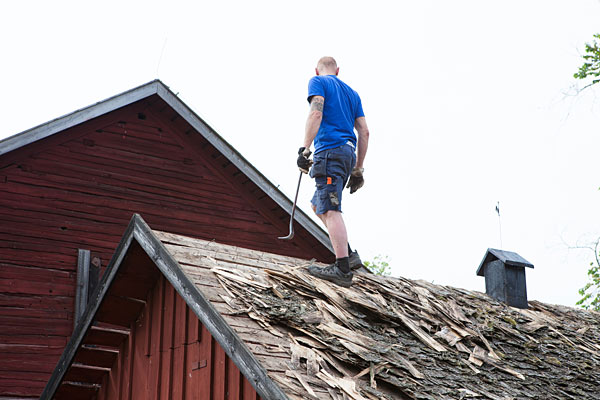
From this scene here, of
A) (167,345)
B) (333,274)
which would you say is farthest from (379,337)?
(167,345)

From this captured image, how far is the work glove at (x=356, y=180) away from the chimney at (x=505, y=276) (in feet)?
8.86

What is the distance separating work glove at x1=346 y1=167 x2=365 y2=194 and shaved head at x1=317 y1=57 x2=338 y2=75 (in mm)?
982

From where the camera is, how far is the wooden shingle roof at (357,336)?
4.91m

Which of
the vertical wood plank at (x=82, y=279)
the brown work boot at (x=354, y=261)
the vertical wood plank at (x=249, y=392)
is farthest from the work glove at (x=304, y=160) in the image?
the vertical wood plank at (x=82, y=279)

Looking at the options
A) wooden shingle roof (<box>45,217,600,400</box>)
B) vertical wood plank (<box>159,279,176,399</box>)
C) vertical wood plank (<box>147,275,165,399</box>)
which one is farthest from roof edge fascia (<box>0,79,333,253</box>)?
vertical wood plank (<box>159,279,176,399</box>)

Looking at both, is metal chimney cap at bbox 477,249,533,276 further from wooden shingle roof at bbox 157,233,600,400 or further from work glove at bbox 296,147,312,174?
work glove at bbox 296,147,312,174

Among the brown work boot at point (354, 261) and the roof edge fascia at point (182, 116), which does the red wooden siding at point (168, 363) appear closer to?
the brown work boot at point (354, 261)

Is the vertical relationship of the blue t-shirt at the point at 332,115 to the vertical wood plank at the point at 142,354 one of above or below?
above

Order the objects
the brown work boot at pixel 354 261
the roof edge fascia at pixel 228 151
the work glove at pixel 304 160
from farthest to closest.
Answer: the roof edge fascia at pixel 228 151
the brown work boot at pixel 354 261
the work glove at pixel 304 160

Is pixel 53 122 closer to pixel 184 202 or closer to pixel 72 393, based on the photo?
pixel 184 202

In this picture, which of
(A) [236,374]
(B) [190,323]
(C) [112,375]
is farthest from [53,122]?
(A) [236,374]

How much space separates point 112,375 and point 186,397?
1.60 m

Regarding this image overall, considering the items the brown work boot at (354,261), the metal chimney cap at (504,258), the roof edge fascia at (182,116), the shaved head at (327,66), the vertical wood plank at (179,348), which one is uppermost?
the roof edge fascia at (182,116)

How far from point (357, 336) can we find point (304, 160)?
1892mm
